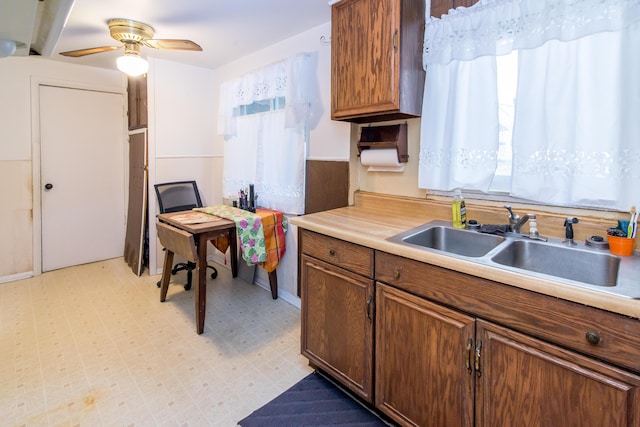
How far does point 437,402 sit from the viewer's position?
1.27m

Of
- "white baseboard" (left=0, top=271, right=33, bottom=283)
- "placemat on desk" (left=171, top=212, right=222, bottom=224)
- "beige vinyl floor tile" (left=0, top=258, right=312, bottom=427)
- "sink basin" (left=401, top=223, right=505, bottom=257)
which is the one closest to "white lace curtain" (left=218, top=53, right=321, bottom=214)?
"placemat on desk" (left=171, top=212, right=222, bottom=224)

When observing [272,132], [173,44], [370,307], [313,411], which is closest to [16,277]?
[173,44]

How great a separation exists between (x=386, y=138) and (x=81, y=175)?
11.3ft

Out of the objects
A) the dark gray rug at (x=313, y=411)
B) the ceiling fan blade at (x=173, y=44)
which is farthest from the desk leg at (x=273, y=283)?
the ceiling fan blade at (x=173, y=44)

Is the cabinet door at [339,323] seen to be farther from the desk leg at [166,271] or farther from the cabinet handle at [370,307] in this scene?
the desk leg at [166,271]

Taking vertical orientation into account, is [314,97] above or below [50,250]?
above

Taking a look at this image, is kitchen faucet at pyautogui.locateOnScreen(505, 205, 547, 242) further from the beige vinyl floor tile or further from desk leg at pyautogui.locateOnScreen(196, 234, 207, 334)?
desk leg at pyautogui.locateOnScreen(196, 234, 207, 334)

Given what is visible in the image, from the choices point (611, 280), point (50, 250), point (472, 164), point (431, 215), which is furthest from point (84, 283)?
point (611, 280)

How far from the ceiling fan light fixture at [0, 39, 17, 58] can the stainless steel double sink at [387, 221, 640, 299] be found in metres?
1.42

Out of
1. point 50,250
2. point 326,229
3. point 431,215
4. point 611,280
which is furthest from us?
point 50,250

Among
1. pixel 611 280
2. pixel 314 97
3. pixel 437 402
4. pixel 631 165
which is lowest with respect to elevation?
pixel 437 402

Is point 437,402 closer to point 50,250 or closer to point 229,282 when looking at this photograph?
point 229,282

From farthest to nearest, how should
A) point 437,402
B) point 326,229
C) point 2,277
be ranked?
1. point 2,277
2. point 326,229
3. point 437,402

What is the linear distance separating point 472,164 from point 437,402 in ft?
3.59
